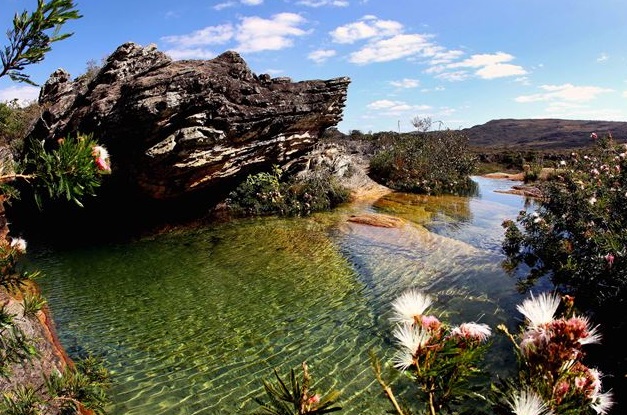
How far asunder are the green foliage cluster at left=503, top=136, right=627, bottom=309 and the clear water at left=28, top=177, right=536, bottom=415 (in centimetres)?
96

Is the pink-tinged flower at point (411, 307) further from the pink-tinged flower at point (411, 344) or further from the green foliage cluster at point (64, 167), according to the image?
the green foliage cluster at point (64, 167)

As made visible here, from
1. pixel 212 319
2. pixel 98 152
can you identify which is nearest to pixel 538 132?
pixel 212 319

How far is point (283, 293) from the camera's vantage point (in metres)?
9.14

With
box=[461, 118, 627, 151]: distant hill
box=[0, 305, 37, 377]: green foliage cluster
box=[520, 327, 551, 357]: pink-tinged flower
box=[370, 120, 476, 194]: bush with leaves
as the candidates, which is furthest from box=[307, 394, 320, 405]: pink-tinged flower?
box=[461, 118, 627, 151]: distant hill

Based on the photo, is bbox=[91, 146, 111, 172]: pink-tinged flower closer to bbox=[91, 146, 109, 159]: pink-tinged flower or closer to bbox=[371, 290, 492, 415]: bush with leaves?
bbox=[91, 146, 109, 159]: pink-tinged flower

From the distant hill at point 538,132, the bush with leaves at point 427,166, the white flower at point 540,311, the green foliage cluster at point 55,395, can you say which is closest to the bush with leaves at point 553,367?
the white flower at point 540,311

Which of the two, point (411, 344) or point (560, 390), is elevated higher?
point (411, 344)

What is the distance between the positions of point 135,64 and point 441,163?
21731mm

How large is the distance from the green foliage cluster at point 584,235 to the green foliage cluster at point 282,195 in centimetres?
980

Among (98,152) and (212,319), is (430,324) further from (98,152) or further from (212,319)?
(212,319)

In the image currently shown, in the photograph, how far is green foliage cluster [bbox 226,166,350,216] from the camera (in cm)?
1930

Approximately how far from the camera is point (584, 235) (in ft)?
27.9

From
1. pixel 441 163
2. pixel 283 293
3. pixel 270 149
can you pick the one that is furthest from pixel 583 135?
pixel 283 293

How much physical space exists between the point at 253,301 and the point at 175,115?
30.1 ft
